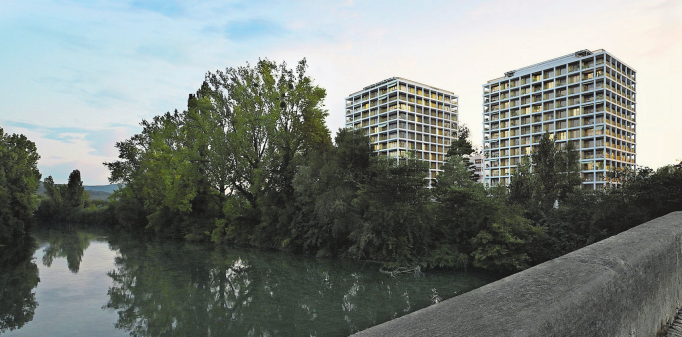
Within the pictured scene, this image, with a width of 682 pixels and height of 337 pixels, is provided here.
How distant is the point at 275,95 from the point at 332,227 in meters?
13.3

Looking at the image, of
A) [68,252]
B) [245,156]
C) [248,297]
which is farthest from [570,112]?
[68,252]

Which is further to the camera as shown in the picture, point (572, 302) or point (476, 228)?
point (476, 228)

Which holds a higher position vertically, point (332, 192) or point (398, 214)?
point (332, 192)

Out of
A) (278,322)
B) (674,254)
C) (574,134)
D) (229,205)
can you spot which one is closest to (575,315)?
(674,254)

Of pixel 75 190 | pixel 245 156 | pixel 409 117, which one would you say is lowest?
pixel 75 190

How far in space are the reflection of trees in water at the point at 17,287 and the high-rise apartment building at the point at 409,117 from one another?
67.8 metres

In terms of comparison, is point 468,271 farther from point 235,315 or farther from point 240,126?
point 240,126

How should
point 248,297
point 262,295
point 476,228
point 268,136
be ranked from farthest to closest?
1. point 268,136
2. point 476,228
3. point 262,295
4. point 248,297

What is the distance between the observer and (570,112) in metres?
65.9

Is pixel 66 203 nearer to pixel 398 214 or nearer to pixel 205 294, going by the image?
pixel 205 294

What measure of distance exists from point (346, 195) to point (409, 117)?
70682 mm

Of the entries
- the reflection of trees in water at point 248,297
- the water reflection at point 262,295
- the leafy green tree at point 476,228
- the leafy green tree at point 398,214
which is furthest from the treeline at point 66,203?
the leafy green tree at point 476,228

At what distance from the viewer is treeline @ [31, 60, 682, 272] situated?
17.6 meters

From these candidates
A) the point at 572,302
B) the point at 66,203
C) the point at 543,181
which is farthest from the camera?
the point at 66,203
